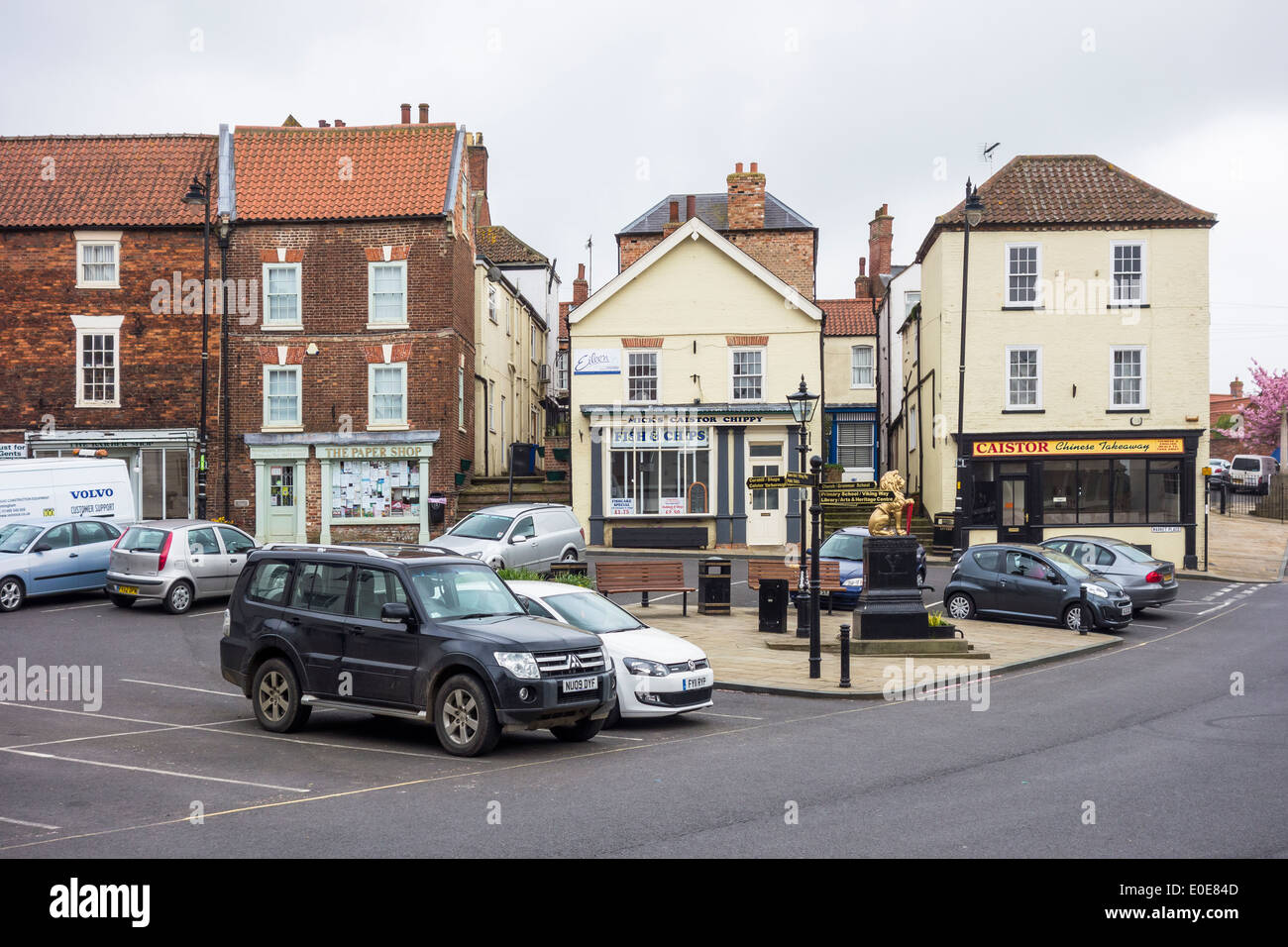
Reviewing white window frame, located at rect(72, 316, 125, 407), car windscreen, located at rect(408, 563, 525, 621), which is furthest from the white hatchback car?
white window frame, located at rect(72, 316, 125, 407)

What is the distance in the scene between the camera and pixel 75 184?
1439 inches

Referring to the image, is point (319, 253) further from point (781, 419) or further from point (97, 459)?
point (781, 419)

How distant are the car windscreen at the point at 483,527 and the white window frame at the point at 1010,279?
19576mm

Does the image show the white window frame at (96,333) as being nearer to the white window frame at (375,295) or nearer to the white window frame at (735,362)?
the white window frame at (375,295)

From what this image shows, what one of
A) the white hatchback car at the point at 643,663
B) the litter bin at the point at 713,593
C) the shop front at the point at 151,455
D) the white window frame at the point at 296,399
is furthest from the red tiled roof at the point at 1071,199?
the white hatchback car at the point at 643,663

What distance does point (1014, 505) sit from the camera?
37.2 meters

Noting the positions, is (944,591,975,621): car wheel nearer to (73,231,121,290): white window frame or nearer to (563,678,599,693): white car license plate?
(563,678,599,693): white car license plate

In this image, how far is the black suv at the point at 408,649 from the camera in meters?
11.2

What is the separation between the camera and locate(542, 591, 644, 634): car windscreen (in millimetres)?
14055

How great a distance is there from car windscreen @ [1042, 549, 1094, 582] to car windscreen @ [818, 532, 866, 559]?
3.84 metres

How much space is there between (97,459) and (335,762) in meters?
17.7

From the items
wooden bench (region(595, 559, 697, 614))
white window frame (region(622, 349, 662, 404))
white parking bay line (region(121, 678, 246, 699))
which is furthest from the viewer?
white window frame (region(622, 349, 662, 404))

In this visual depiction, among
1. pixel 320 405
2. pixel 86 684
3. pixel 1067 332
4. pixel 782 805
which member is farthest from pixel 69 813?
pixel 1067 332

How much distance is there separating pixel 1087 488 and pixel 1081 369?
3653 millimetres
